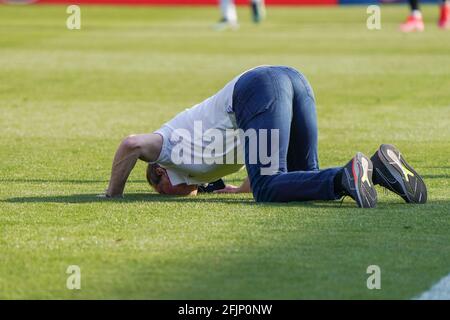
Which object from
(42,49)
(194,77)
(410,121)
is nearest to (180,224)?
(410,121)

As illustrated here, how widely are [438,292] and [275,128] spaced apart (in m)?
2.48

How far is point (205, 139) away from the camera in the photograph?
27.5 feet

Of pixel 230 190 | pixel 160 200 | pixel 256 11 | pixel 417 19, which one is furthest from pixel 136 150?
pixel 256 11

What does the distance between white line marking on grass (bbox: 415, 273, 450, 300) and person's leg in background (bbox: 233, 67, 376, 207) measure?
2014 millimetres

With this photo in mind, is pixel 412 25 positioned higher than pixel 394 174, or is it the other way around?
pixel 394 174

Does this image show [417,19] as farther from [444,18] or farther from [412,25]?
[444,18]

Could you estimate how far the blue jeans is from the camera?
8.07m

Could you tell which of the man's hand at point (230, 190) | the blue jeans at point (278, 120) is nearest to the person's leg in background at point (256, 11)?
the man's hand at point (230, 190)

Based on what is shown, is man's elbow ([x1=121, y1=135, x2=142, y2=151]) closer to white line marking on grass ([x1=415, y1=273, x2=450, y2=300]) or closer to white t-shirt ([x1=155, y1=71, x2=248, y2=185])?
white t-shirt ([x1=155, y1=71, x2=248, y2=185])

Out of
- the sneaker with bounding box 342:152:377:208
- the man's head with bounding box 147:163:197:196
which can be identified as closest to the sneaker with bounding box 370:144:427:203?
the sneaker with bounding box 342:152:377:208

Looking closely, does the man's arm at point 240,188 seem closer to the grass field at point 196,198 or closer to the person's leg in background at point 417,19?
the grass field at point 196,198

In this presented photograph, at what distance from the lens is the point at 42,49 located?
2356cm

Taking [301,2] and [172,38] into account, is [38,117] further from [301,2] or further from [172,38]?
[301,2]

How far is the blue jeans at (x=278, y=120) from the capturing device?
8070mm
